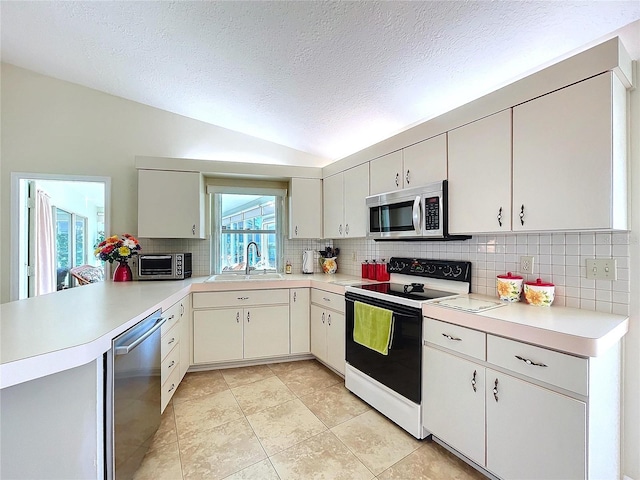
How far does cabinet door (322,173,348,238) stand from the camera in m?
3.13

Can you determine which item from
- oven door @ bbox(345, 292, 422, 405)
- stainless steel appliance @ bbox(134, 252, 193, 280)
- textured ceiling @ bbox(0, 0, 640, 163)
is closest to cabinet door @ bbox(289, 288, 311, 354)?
oven door @ bbox(345, 292, 422, 405)

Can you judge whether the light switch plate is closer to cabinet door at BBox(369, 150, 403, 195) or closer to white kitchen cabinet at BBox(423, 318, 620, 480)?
white kitchen cabinet at BBox(423, 318, 620, 480)

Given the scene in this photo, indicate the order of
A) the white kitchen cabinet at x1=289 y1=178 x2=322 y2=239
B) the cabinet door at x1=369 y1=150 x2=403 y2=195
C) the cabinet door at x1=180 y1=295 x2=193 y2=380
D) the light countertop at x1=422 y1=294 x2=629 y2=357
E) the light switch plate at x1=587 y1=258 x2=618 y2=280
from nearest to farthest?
the light countertop at x1=422 y1=294 x2=629 y2=357, the light switch plate at x1=587 y1=258 x2=618 y2=280, the cabinet door at x1=369 y1=150 x2=403 y2=195, the cabinet door at x1=180 y1=295 x2=193 y2=380, the white kitchen cabinet at x1=289 y1=178 x2=322 y2=239

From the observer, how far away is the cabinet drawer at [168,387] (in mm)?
1962

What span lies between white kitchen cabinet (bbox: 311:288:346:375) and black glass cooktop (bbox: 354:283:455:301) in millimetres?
353

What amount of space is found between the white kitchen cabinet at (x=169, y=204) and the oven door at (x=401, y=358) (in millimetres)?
2007

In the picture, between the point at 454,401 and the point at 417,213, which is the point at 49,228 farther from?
the point at 454,401

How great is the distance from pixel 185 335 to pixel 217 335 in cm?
30

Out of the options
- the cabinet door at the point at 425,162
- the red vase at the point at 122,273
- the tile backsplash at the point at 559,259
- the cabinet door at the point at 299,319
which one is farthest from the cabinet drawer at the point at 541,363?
the red vase at the point at 122,273

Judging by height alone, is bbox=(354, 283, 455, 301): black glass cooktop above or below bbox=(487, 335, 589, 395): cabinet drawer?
above

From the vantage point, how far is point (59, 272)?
4.57 meters

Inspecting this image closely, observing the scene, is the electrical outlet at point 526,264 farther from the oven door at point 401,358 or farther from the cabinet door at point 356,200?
the cabinet door at point 356,200

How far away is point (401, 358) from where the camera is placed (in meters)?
1.91

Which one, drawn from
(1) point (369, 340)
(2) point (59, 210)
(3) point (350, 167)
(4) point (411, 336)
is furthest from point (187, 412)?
(2) point (59, 210)
